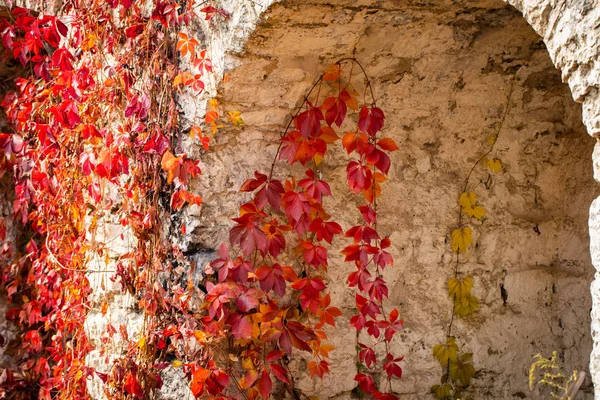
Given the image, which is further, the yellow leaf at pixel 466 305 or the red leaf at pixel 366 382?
the yellow leaf at pixel 466 305

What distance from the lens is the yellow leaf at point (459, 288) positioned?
288 centimetres

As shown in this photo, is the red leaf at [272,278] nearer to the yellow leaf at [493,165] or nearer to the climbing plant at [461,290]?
the climbing plant at [461,290]

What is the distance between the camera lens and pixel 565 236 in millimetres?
2924

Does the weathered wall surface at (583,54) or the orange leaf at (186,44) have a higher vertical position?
the weathered wall surface at (583,54)

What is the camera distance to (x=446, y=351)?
288 cm

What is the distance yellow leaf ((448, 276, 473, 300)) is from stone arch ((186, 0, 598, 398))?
0.14ft

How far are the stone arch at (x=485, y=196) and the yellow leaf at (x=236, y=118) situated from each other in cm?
4

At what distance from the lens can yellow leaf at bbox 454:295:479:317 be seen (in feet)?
9.45

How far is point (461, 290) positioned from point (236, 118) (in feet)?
3.80

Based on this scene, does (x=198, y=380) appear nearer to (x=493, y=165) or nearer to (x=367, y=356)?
(x=367, y=356)

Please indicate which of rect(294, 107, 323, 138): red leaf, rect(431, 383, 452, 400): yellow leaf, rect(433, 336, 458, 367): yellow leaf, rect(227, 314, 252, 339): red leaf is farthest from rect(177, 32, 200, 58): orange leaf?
rect(431, 383, 452, 400): yellow leaf

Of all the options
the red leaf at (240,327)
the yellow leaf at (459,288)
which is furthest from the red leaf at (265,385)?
the yellow leaf at (459,288)

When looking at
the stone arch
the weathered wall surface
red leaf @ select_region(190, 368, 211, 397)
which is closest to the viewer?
the weathered wall surface

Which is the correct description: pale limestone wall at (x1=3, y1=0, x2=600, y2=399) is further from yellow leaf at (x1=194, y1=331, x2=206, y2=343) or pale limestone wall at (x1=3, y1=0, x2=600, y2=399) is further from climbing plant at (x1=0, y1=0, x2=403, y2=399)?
Answer: yellow leaf at (x1=194, y1=331, x2=206, y2=343)
